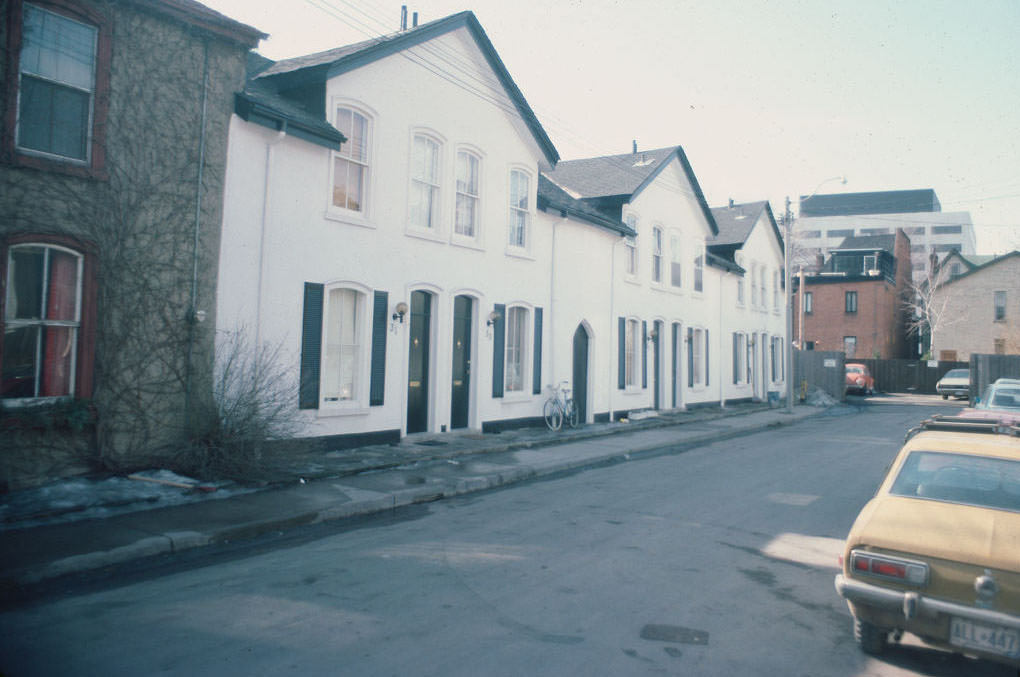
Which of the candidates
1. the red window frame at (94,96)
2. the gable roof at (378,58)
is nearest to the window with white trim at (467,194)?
the gable roof at (378,58)

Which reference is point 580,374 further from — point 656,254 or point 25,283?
point 25,283

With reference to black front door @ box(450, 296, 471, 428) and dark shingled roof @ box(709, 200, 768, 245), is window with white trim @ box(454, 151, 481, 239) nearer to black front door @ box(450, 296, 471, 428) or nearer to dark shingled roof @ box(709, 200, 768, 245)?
black front door @ box(450, 296, 471, 428)

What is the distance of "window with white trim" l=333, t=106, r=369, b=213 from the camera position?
12.2 m

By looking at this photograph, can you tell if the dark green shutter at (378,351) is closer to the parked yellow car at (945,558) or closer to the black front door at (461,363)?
the black front door at (461,363)

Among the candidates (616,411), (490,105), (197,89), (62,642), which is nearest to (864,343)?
(616,411)

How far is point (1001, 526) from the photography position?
4430mm

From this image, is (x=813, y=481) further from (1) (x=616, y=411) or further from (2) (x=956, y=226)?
(2) (x=956, y=226)

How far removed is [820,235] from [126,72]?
98.5 meters

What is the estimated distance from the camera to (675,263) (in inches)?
971

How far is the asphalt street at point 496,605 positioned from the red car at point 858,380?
114ft

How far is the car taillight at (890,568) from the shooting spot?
4207 millimetres

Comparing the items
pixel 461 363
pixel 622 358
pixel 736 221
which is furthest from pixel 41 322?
pixel 736 221

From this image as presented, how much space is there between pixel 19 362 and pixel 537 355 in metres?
11.0

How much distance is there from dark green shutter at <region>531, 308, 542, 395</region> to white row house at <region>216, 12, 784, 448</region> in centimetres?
7
